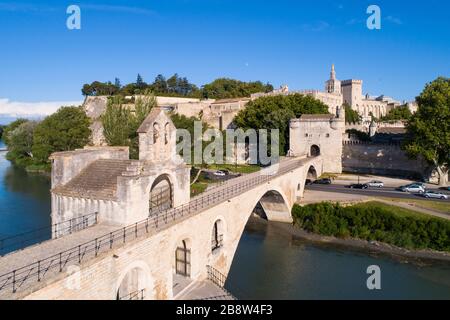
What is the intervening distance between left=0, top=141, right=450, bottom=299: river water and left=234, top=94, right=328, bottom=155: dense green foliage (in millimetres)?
21659

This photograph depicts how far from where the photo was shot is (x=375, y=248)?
27.2m

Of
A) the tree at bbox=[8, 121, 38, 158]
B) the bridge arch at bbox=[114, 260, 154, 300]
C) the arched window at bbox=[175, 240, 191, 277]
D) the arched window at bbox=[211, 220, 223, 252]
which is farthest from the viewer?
the tree at bbox=[8, 121, 38, 158]

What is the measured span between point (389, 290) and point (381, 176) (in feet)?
88.3

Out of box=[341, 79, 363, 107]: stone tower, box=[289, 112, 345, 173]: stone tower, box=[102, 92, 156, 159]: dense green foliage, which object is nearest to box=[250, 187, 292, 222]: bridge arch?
box=[102, 92, 156, 159]: dense green foliage

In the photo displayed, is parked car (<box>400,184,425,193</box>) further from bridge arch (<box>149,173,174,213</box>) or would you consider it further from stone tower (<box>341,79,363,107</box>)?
stone tower (<box>341,79,363,107</box>)

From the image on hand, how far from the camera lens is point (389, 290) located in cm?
2097

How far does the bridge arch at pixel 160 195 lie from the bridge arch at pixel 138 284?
4.63 meters

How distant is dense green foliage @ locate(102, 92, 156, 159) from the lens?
127ft

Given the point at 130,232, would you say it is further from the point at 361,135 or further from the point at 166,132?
the point at 361,135

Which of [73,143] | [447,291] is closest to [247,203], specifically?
[447,291]

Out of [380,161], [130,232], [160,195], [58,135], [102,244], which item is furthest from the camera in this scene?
[58,135]

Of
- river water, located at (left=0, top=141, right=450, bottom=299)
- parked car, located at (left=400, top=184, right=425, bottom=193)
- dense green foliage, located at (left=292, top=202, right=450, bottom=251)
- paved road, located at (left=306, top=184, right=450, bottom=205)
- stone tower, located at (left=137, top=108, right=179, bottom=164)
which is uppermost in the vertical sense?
stone tower, located at (left=137, top=108, right=179, bottom=164)

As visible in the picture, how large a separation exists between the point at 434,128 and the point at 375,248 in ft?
57.0

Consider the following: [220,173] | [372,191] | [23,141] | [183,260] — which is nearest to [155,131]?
[183,260]
